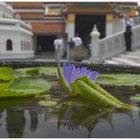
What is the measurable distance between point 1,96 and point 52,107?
0.83ft

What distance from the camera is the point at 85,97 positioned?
1.74 metres

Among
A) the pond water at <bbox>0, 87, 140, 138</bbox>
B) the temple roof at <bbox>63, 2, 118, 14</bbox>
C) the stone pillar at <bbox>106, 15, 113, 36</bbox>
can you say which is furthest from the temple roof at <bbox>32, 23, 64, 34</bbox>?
the pond water at <bbox>0, 87, 140, 138</bbox>

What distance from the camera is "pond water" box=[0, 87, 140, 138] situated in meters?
1.24

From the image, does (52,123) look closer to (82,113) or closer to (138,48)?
(82,113)

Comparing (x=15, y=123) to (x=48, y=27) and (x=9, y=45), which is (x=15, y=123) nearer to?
(x=9, y=45)

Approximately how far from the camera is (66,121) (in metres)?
1.42

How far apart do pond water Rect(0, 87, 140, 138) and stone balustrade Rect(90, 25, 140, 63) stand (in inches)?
489

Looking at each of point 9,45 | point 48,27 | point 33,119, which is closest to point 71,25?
point 48,27

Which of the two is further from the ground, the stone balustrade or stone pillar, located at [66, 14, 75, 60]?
stone pillar, located at [66, 14, 75, 60]

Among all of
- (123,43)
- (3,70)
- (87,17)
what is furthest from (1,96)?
(87,17)

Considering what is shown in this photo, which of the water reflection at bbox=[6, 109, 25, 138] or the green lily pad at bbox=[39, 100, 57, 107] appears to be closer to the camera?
the water reflection at bbox=[6, 109, 25, 138]

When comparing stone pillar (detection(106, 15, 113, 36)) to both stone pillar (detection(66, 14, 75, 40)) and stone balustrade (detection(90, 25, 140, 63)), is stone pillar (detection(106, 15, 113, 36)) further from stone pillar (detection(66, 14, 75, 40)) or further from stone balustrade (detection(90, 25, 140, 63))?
stone balustrade (detection(90, 25, 140, 63))

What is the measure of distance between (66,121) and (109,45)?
1318 centimetres

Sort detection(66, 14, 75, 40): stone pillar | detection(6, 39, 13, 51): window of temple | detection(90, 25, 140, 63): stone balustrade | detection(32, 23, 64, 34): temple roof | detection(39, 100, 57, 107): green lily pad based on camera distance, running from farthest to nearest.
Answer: detection(32, 23, 64, 34): temple roof
detection(66, 14, 75, 40): stone pillar
detection(6, 39, 13, 51): window of temple
detection(90, 25, 140, 63): stone balustrade
detection(39, 100, 57, 107): green lily pad
